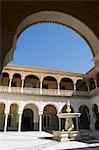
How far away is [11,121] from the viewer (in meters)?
22.6

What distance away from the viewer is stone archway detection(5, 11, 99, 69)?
3635 millimetres

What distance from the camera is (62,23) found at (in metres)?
4.03

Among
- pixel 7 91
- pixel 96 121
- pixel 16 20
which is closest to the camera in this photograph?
pixel 16 20

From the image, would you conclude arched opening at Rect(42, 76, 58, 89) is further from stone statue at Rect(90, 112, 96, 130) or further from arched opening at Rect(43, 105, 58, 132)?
stone statue at Rect(90, 112, 96, 130)

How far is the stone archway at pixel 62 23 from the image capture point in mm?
3635

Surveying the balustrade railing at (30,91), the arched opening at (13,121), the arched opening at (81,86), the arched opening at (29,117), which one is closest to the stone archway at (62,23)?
the balustrade railing at (30,91)

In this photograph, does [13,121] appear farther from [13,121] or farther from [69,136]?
[69,136]

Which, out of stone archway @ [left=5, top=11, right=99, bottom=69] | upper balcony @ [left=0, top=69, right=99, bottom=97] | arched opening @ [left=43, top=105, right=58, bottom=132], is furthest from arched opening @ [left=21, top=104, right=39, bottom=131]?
stone archway @ [left=5, top=11, right=99, bottom=69]

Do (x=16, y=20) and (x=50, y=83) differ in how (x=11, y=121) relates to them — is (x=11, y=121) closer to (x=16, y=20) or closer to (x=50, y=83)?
(x=50, y=83)

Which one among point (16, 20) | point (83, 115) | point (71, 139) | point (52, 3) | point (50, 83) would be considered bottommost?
point (71, 139)

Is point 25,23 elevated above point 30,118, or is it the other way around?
point 25,23

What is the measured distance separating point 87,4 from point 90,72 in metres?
19.7

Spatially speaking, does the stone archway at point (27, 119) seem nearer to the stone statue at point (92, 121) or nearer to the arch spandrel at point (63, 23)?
the stone statue at point (92, 121)

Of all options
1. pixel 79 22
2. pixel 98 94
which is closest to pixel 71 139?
pixel 98 94
